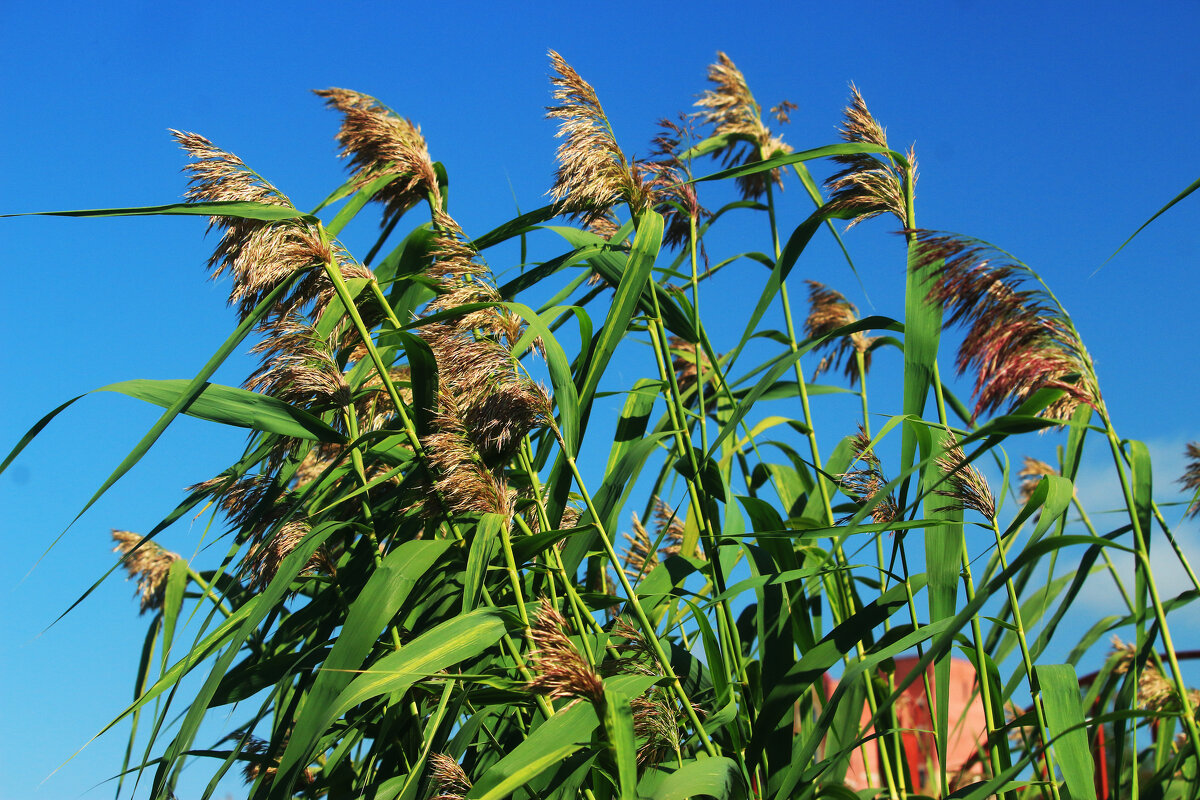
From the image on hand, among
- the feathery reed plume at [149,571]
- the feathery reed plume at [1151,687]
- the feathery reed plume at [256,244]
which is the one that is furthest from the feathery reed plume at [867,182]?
the feathery reed plume at [149,571]

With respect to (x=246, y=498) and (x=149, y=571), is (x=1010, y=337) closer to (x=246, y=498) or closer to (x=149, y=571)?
(x=246, y=498)

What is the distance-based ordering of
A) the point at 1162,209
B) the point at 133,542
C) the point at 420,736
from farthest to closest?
the point at 133,542
the point at 420,736
the point at 1162,209

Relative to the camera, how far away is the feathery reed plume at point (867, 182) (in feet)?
5.12

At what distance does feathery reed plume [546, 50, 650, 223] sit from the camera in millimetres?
1744

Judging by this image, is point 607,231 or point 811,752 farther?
point 607,231

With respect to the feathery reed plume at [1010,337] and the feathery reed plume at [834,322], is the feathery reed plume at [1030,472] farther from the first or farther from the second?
the feathery reed plume at [1010,337]

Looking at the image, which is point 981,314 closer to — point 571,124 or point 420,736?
point 571,124

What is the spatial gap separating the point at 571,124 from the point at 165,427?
97 cm

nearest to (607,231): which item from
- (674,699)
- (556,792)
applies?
(674,699)

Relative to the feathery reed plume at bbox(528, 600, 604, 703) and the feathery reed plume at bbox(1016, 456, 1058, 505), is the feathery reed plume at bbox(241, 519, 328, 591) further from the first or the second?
the feathery reed plume at bbox(1016, 456, 1058, 505)

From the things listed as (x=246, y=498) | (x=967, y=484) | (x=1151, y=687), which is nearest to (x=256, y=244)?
(x=246, y=498)

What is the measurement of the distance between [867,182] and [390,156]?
100 cm

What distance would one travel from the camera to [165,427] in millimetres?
1324

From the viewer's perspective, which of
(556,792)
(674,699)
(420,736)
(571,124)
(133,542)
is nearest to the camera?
(556,792)
